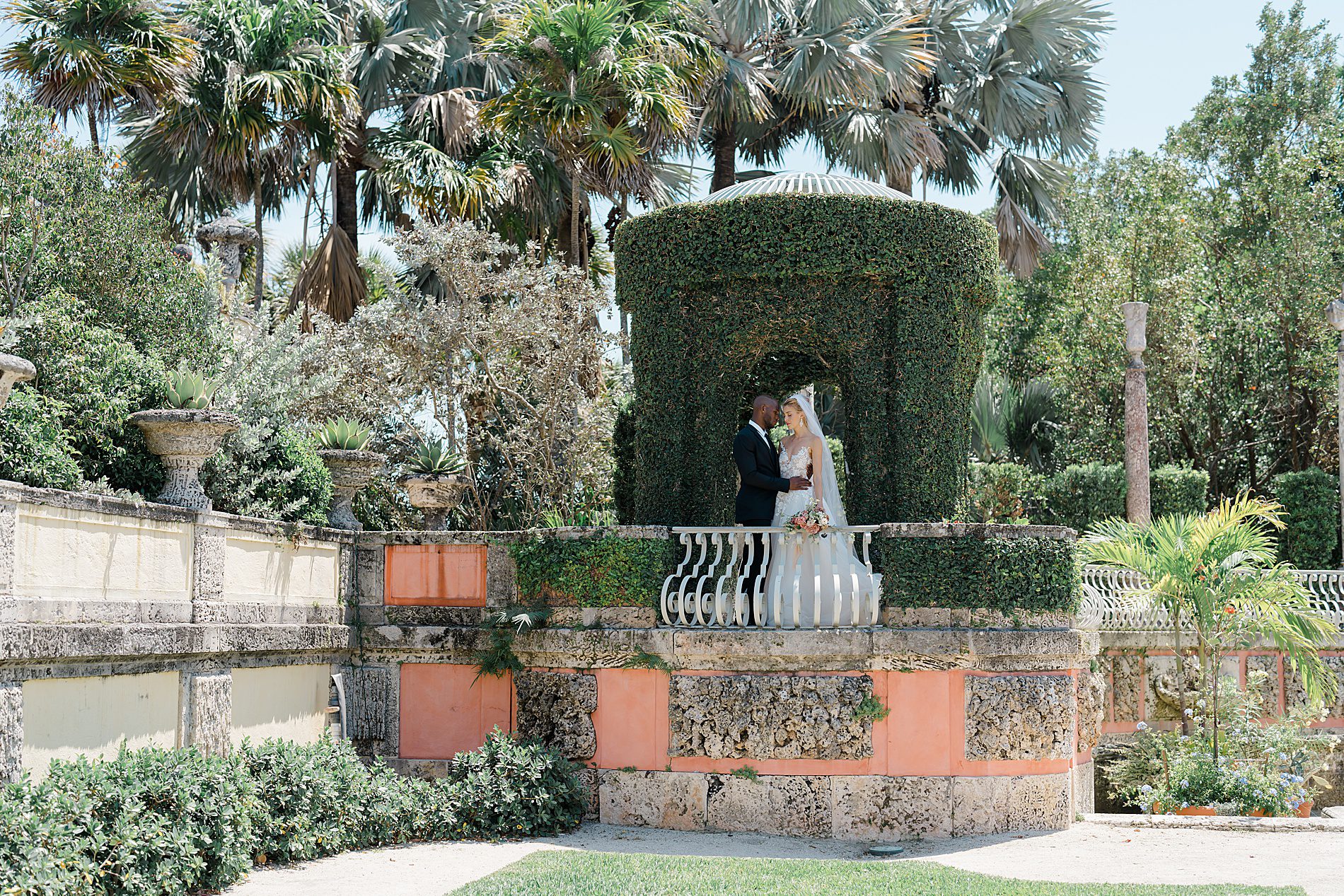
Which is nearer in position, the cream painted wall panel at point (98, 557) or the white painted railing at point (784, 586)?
the cream painted wall panel at point (98, 557)

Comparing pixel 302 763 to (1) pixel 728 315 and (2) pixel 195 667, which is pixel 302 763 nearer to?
(2) pixel 195 667

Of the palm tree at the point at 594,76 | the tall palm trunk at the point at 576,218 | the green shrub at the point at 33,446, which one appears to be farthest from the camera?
the tall palm trunk at the point at 576,218

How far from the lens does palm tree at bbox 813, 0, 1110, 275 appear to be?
65.0ft

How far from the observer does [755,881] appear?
7.77 metres

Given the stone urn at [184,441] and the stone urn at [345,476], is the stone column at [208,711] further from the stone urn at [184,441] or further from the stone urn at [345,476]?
the stone urn at [345,476]

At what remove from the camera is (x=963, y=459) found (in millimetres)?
11641

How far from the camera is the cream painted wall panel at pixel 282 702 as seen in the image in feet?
32.6

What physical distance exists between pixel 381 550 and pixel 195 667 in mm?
2614

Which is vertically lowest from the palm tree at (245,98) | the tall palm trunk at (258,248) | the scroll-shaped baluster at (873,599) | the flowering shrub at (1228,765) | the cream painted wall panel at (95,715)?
the flowering shrub at (1228,765)

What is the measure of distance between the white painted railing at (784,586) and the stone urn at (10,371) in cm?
515

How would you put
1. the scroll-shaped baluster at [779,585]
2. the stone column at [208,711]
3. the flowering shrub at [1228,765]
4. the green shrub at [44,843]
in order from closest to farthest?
the green shrub at [44,843] → the stone column at [208,711] → the scroll-shaped baluster at [779,585] → the flowering shrub at [1228,765]

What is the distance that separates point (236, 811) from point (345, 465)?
189 inches

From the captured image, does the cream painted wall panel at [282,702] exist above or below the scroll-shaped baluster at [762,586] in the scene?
below

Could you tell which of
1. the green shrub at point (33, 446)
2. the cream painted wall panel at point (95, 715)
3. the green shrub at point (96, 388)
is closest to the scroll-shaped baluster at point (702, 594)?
the cream painted wall panel at point (95, 715)
